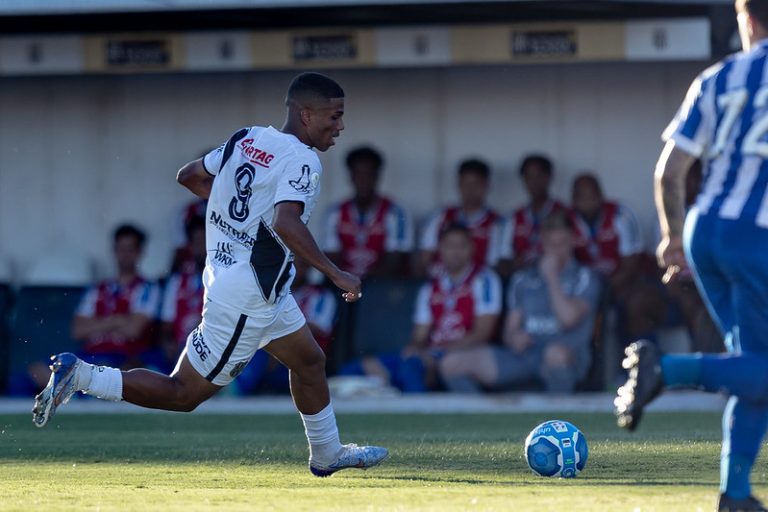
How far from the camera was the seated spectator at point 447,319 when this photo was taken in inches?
461

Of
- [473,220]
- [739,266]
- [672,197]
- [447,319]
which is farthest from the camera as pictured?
[473,220]

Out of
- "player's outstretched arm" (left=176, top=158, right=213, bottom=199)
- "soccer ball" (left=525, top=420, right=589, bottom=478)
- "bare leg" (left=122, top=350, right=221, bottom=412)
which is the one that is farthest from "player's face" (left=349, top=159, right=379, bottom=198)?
"soccer ball" (left=525, top=420, right=589, bottom=478)

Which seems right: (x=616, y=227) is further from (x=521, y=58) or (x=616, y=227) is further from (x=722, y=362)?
(x=722, y=362)

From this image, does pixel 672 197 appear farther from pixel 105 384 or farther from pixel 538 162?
pixel 538 162

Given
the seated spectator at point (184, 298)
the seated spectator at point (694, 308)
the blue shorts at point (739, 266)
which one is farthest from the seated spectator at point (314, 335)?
the blue shorts at point (739, 266)

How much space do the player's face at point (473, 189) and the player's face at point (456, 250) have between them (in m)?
0.77

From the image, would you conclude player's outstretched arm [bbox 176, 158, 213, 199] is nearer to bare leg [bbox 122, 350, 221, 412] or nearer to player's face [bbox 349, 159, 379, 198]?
bare leg [bbox 122, 350, 221, 412]

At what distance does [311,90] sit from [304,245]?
82 cm

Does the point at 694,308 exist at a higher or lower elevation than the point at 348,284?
lower

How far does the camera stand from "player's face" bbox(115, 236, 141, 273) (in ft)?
42.0

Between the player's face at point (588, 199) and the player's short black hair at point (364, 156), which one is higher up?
the player's short black hair at point (364, 156)

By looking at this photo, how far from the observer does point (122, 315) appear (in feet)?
41.2

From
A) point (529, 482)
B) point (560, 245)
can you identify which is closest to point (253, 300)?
point (529, 482)

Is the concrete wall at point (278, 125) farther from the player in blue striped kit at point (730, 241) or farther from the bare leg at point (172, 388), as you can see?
the player in blue striped kit at point (730, 241)
